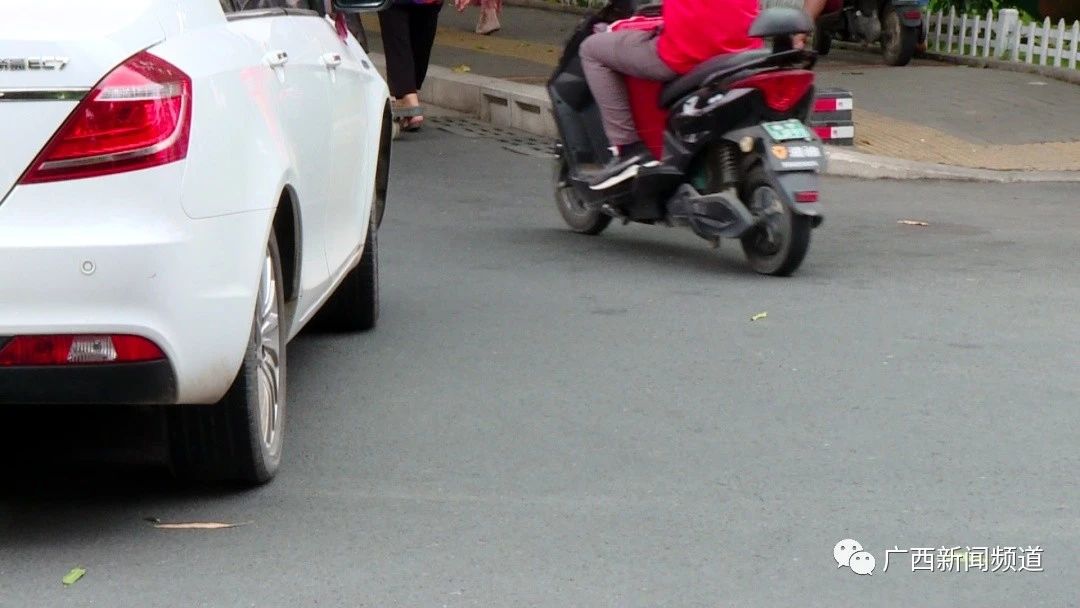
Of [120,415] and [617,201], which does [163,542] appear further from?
[617,201]

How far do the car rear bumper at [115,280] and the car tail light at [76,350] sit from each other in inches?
0.7

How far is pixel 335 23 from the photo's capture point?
659cm

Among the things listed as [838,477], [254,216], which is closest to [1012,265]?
[838,477]

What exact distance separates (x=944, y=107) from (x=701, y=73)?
620 cm

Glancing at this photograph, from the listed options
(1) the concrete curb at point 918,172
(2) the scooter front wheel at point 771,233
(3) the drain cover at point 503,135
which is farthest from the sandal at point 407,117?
(2) the scooter front wheel at point 771,233

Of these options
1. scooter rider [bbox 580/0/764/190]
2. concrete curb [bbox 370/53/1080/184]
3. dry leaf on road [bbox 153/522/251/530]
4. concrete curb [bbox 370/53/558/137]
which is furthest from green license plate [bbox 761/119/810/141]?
concrete curb [bbox 370/53/558/137]

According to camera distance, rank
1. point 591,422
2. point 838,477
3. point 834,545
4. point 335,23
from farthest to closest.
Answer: point 335,23 < point 591,422 < point 838,477 < point 834,545

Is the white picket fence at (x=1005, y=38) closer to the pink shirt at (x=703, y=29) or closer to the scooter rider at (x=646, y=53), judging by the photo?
the scooter rider at (x=646, y=53)

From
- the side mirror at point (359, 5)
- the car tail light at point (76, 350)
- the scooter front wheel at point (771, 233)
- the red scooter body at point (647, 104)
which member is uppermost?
the side mirror at point (359, 5)

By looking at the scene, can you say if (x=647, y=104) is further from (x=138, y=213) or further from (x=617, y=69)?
(x=138, y=213)

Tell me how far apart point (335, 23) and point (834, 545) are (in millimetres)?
3143

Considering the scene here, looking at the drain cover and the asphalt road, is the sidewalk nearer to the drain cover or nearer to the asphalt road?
the drain cover

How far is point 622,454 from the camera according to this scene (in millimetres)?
5148

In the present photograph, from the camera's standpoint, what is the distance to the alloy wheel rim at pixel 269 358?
4641 millimetres
